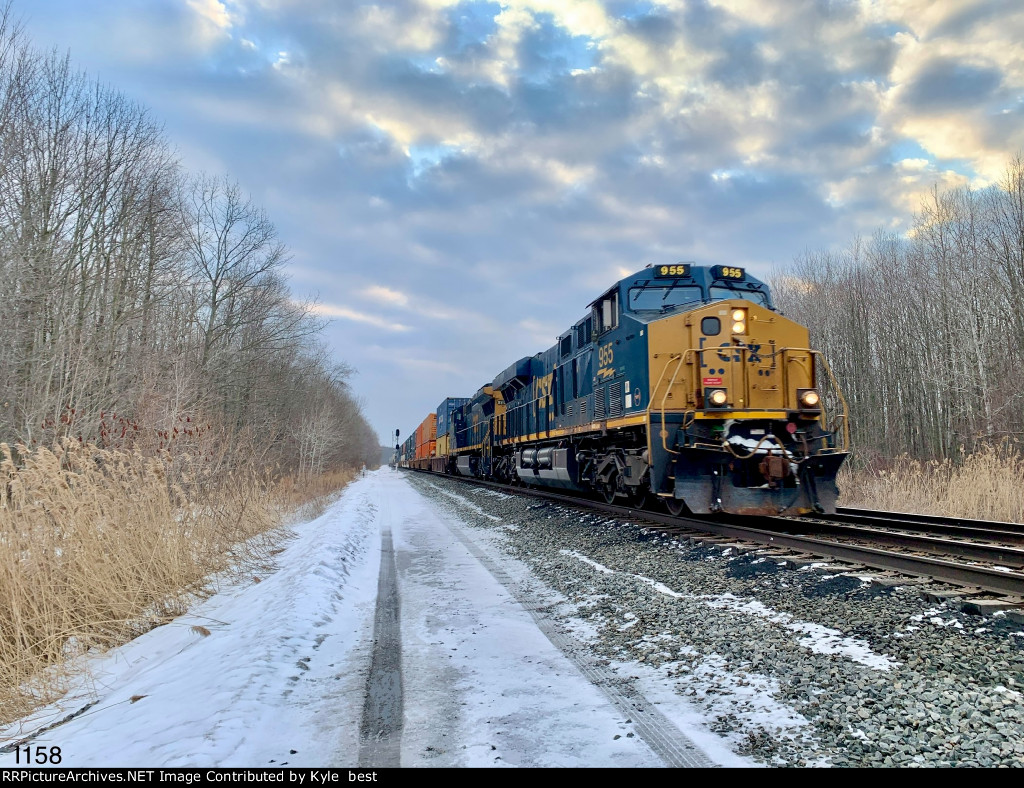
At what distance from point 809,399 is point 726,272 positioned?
257 cm

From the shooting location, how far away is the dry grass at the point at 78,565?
4242 millimetres

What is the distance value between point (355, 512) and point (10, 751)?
1070cm

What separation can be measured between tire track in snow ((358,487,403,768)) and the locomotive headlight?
6.01 m

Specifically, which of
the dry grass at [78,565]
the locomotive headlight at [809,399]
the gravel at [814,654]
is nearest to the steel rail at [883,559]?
the gravel at [814,654]

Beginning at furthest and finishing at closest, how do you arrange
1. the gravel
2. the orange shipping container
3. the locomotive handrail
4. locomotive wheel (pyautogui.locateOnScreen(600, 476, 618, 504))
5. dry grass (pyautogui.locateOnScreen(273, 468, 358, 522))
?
1. the orange shipping container
2. dry grass (pyautogui.locateOnScreen(273, 468, 358, 522))
3. locomotive wheel (pyautogui.locateOnScreen(600, 476, 618, 504))
4. the locomotive handrail
5. the gravel

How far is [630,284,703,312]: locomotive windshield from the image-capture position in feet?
31.7

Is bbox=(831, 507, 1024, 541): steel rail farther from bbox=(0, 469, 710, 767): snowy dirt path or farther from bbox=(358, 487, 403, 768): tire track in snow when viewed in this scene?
bbox=(358, 487, 403, 768): tire track in snow

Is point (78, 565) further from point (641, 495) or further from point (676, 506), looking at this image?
point (641, 495)

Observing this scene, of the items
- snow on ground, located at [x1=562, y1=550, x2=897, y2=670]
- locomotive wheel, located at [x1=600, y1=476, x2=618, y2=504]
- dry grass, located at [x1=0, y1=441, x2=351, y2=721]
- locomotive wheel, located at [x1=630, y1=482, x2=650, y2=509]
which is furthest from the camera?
locomotive wheel, located at [x1=600, y1=476, x2=618, y2=504]

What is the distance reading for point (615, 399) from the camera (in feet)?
32.3

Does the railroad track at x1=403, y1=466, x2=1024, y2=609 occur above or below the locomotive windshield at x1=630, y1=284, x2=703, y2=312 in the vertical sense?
below

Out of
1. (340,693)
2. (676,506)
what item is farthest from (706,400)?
(340,693)

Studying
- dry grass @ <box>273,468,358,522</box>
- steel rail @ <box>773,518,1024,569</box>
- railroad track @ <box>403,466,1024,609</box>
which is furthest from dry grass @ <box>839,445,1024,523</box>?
dry grass @ <box>273,468,358,522</box>

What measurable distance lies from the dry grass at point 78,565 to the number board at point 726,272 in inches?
323
